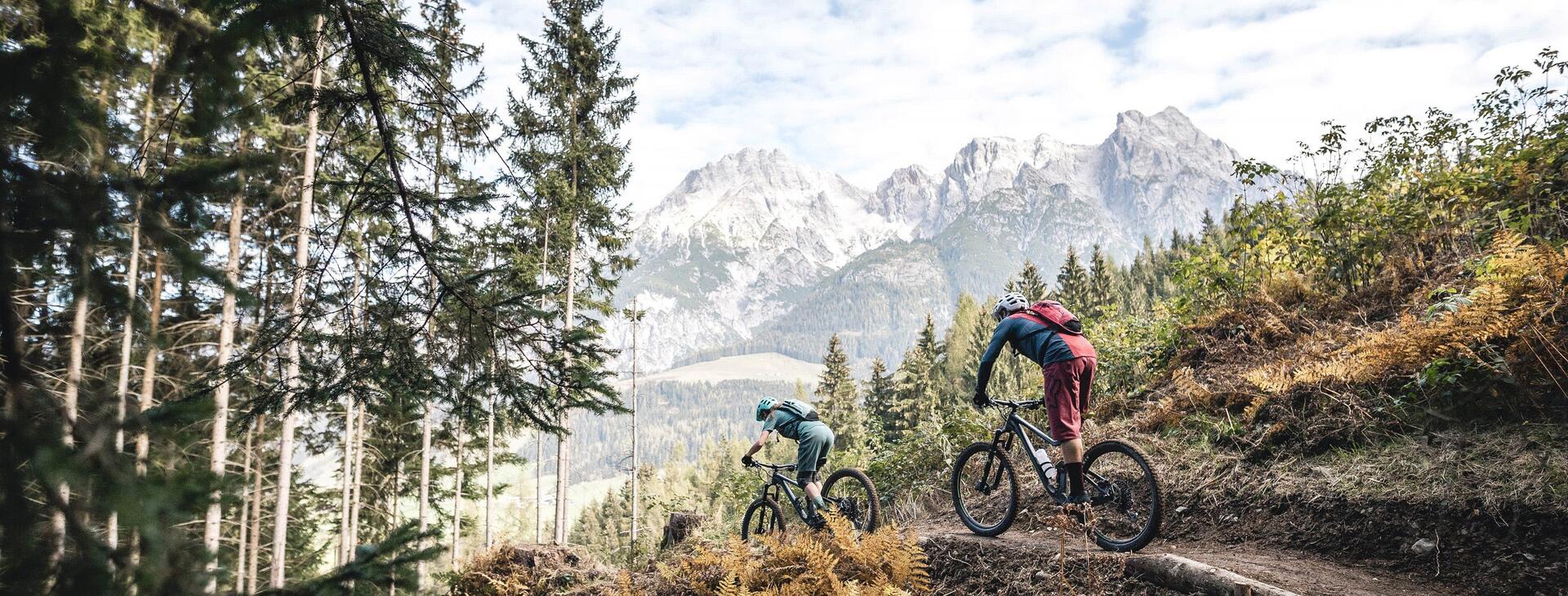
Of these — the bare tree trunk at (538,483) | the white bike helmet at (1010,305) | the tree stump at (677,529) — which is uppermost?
the white bike helmet at (1010,305)

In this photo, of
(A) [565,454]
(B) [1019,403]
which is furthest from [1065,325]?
(A) [565,454]

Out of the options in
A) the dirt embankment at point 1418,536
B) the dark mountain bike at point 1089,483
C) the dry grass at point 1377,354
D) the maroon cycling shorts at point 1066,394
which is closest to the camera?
the dirt embankment at point 1418,536

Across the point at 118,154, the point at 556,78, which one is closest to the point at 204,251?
the point at 118,154

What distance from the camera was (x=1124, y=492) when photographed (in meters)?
4.70

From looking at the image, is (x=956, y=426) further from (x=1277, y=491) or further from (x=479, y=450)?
(x=479, y=450)

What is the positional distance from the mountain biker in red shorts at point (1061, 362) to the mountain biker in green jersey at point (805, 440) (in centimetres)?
263

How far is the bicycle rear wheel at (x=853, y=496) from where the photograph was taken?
6.35 m

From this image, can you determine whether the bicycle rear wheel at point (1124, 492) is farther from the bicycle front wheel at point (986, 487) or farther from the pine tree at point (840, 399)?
the pine tree at point (840, 399)

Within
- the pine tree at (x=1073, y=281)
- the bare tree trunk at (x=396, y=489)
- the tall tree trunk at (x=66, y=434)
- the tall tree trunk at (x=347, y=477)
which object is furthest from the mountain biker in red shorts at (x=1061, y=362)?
the pine tree at (x=1073, y=281)

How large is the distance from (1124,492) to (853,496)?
3079mm

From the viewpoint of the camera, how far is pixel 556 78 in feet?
57.2

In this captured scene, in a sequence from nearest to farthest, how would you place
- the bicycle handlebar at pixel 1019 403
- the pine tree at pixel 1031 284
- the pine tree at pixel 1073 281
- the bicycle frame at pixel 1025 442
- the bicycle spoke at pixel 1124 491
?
the bicycle spoke at pixel 1124 491
the bicycle frame at pixel 1025 442
the bicycle handlebar at pixel 1019 403
the pine tree at pixel 1031 284
the pine tree at pixel 1073 281

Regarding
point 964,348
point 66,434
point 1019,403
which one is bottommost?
point 1019,403

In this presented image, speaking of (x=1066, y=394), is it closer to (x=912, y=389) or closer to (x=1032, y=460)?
(x=1032, y=460)
